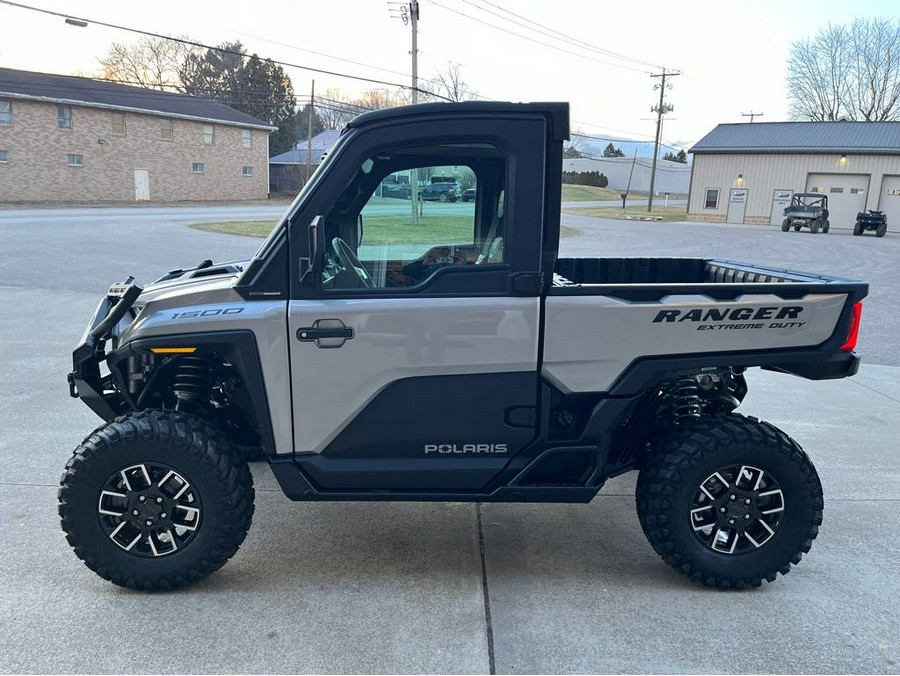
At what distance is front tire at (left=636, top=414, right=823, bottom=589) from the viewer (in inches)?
137

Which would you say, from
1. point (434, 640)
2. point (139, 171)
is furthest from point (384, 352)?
point (139, 171)

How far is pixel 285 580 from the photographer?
11.8 feet

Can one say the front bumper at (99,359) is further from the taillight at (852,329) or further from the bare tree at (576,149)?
the bare tree at (576,149)

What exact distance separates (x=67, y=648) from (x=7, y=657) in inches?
8.4

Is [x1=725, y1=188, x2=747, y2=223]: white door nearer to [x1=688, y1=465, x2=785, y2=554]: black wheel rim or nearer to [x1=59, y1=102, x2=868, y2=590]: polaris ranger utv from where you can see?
[x1=59, y1=102, x2=868, y2=590]: polaris ranger utv

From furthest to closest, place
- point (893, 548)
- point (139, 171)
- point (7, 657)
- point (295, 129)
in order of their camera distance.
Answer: point (295, 129)
point (139, 171)
point (893, 548)
point (7, 657)

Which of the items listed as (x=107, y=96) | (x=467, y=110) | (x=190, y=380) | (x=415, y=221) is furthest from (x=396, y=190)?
(x=107, y=96)

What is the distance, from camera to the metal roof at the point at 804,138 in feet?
133

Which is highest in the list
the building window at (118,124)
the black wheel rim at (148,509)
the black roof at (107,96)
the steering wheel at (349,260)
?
the black roof at (107,96)

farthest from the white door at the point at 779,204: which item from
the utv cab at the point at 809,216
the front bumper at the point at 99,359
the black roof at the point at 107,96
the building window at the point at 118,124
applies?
the front bumper at the point at 99,359

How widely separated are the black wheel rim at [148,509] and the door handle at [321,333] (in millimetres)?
874

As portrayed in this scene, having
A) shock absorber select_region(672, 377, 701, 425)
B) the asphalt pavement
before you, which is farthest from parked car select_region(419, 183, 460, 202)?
the asphalt pavement

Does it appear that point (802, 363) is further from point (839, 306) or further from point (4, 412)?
point (4, 412)

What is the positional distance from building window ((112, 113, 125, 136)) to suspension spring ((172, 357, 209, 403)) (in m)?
45.7
